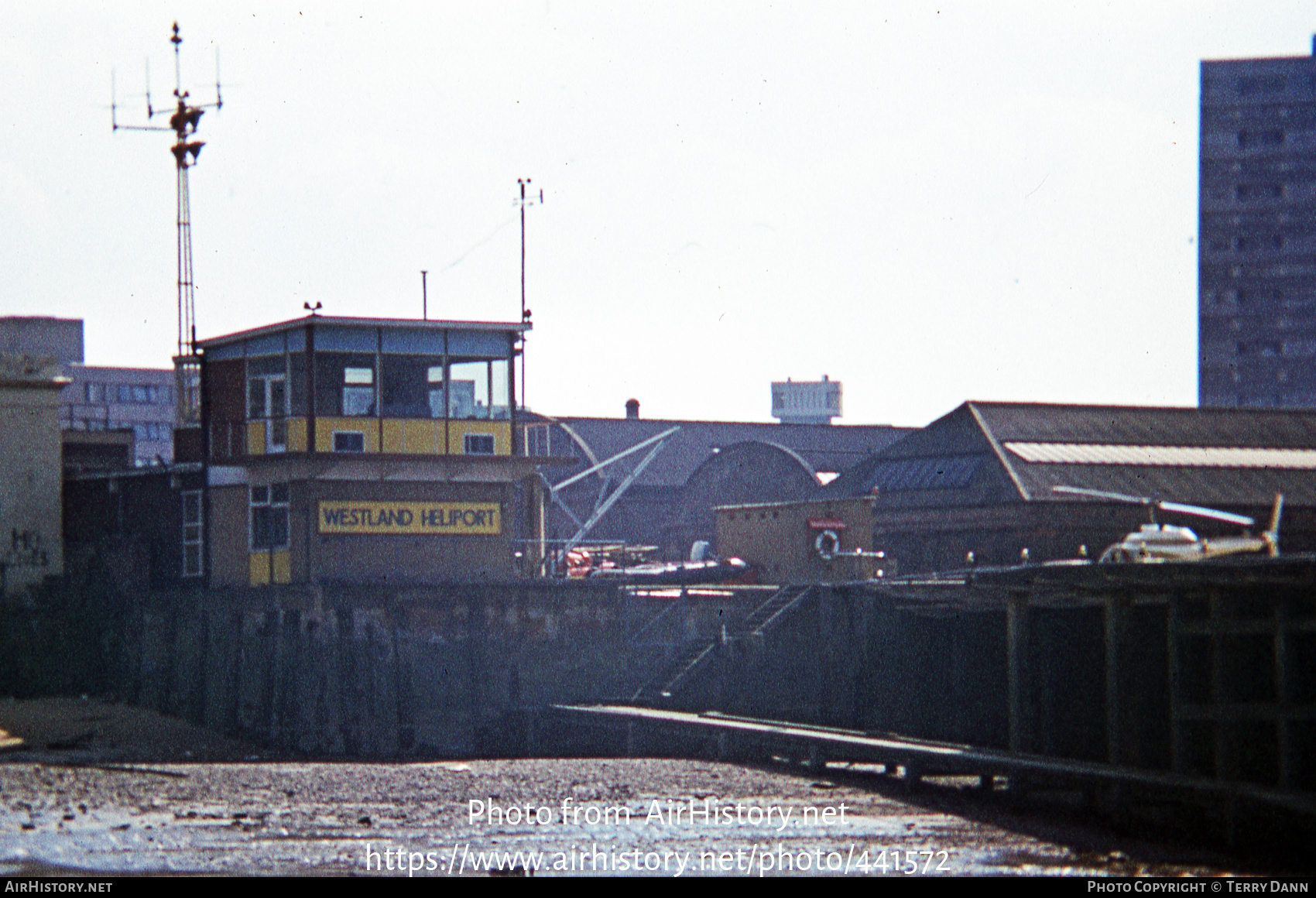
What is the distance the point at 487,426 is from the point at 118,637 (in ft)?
40.0

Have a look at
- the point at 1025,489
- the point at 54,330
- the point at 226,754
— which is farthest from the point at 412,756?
the point at 54,330

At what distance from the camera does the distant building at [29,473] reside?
4894cm

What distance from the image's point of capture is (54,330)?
115 m

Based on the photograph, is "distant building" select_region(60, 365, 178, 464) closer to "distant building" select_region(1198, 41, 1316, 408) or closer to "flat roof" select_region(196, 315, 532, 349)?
"distant building" select_region(1198, 41, 1316, 408)

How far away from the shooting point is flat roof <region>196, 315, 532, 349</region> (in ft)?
149

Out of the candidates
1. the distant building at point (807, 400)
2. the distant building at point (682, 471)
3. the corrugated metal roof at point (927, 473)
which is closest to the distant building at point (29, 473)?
the distant building at point (682, 471)

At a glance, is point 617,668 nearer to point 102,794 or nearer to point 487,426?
point 487,426

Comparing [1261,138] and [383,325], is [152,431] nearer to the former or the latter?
[1261,138]

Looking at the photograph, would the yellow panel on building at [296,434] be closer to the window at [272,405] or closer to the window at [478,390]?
the window at [272,405]

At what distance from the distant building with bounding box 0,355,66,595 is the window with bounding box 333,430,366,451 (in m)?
9.29

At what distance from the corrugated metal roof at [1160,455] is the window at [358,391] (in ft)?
76.7

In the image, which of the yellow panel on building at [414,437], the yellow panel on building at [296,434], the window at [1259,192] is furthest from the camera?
the window at [1259,192]

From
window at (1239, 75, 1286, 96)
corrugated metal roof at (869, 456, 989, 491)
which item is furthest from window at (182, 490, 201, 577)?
window at (1239, 75, 1286, 96)

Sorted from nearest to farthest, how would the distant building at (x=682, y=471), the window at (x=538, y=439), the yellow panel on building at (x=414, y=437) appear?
the yellow panel on building at (x=414, y=437), the window at (x=538, y=439), the distant building at (x=682, y=471)
